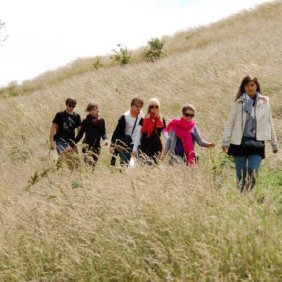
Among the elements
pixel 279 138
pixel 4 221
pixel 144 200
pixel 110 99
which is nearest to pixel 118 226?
pixel 144 200

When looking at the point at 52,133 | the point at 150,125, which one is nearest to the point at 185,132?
the point at 150,125

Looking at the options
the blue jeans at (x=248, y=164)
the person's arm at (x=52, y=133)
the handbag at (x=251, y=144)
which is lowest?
the blue jeans at (x=248, y=164)

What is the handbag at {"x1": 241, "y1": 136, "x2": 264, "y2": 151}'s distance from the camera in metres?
7.69

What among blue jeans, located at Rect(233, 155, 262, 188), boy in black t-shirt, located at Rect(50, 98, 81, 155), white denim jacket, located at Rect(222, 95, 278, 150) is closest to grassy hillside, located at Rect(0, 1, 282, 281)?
blue jeans, located at Rect(233, 155, 262, 188)

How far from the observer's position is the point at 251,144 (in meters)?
7.70

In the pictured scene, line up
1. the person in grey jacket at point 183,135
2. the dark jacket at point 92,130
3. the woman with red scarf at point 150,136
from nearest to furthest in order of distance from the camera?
the person in grey jacket at point 183,135, the woman with red scarf at point 150,136, the dark jacket at point 92,130

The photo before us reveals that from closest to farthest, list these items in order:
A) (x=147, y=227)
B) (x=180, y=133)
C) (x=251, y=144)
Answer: (x=147, y=227) → (x=251, y=144) → (x=180, y=133)

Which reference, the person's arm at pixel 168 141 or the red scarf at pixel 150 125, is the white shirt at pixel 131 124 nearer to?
the red scarf at pixel 150 125

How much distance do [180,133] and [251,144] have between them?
1.53 metres

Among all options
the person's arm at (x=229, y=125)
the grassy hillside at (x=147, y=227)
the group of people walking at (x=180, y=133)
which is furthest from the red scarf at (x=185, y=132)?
the person's arm at (x=229, y=125)

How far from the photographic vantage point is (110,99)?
63.6 ft

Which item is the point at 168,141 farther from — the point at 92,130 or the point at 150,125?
the point at 92,130

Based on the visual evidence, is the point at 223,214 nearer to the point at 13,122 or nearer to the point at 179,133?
the point at 179,133

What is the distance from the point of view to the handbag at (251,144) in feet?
25.2
